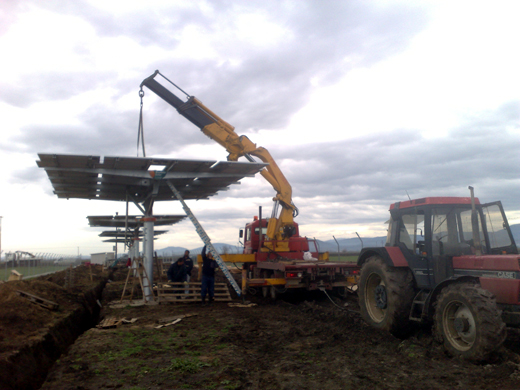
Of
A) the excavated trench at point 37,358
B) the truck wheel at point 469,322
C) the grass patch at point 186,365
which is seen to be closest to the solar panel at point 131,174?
the excavated trench at point 37,358

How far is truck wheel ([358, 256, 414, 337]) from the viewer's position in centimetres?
704

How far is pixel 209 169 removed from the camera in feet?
46.6

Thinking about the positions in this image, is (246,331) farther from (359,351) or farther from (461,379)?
(461,379)

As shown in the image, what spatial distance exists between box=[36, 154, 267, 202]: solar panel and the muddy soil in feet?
17.2

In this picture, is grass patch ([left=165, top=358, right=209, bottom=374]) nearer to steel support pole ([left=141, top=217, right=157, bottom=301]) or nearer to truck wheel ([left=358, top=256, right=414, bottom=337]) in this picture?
truck wheel ([left=358, top=256, right=414, bottom=337])

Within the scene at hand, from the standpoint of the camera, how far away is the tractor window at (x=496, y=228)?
6.82m

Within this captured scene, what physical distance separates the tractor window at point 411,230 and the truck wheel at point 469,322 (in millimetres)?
1275

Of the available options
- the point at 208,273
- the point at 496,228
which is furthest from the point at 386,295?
the point at 208,273

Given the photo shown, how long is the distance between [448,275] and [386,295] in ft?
4.37

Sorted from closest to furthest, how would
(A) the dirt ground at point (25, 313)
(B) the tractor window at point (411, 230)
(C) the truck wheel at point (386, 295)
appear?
(C) the truck wheel at point (386, 295)
(B) the tractor window at point (411, 230)
(A) the dirt ground at point (25, 313)

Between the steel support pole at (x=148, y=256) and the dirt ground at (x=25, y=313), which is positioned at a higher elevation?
the steel support pole at (x=148, y=256)

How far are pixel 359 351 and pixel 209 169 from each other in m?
9.00

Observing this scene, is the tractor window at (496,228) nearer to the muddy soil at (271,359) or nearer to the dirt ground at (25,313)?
the muddy soil at (271,359)

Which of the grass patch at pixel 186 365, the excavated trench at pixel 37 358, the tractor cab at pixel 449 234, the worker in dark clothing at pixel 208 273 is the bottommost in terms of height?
the excavated trench at pixel 37 358
